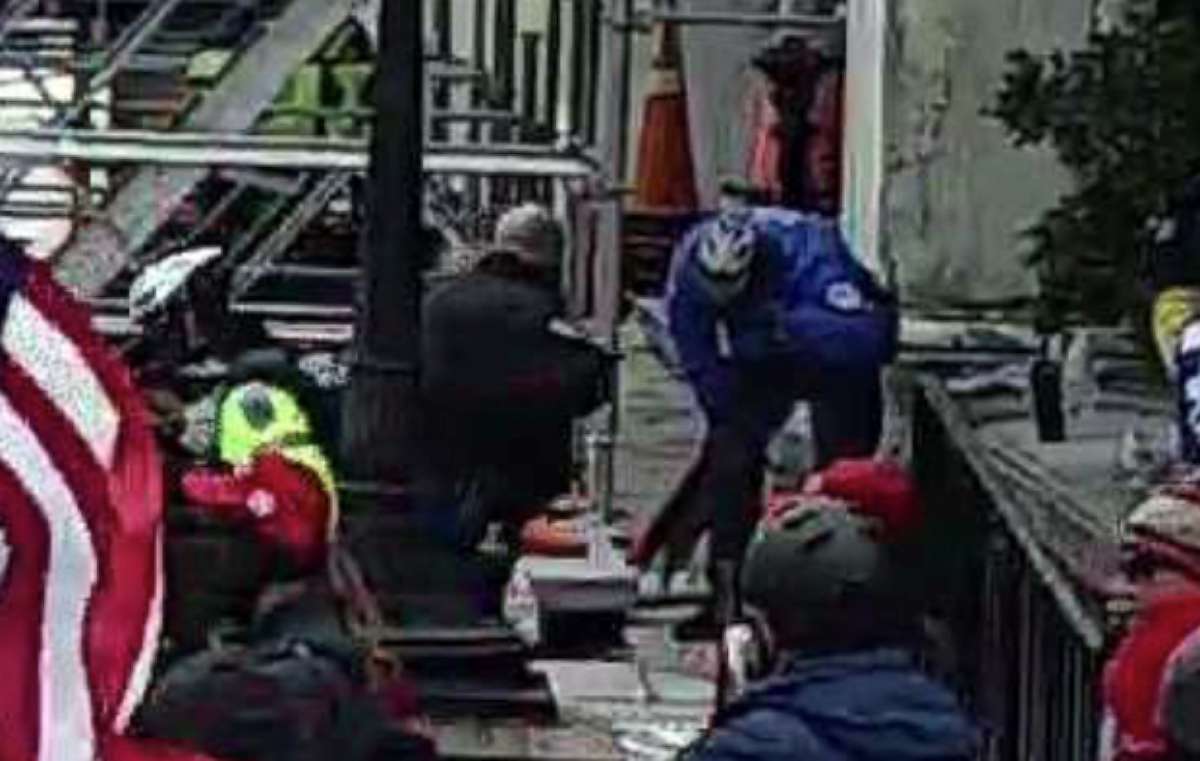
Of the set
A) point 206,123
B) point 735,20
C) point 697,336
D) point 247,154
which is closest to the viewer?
point 697,336

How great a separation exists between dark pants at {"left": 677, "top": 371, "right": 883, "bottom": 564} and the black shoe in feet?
0.57

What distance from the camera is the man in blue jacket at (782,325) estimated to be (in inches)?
564

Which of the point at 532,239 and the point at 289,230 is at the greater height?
the point at 532,239

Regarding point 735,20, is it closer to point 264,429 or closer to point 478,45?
point 264,429

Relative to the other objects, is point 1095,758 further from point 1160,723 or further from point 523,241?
point 523,241

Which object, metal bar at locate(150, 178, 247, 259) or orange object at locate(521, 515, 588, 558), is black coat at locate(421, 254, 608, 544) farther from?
metal bar at locate(150, 178, 247, 259)

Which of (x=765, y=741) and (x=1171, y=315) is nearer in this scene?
(x=765, y=741)

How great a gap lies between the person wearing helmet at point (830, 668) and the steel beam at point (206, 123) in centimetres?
1147

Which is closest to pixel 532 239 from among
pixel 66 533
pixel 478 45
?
pixel 478 45

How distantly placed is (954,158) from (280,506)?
6.48 metres

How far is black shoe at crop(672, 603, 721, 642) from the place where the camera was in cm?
1489

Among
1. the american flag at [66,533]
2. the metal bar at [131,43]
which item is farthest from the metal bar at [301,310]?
the american flag at [66,533]

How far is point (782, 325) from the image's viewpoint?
14461mm

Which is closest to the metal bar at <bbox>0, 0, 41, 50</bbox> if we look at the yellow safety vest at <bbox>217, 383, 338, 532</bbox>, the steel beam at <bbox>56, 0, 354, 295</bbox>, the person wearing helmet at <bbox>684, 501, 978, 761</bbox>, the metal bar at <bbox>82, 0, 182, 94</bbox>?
the metal bar at <bbox>82, 0, 182, 94</bbox>
